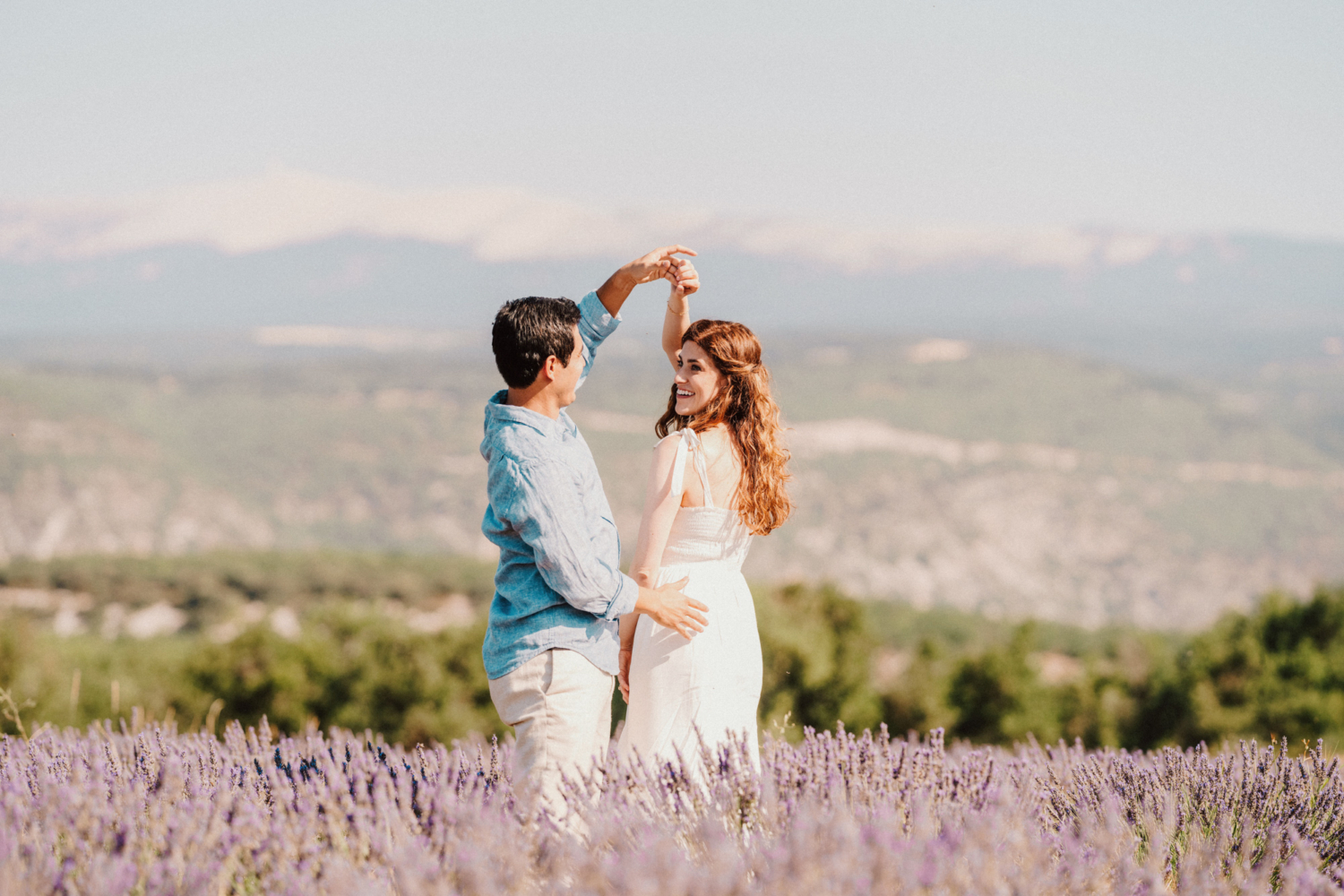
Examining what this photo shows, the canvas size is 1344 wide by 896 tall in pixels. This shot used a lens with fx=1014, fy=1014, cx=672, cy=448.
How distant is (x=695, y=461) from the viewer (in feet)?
10.2

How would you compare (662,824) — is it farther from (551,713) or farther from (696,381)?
(696,381)

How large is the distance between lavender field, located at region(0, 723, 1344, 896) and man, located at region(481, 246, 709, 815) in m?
0.21

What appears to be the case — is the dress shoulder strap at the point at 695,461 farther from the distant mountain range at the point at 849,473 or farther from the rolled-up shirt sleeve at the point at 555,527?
the distant mountain range at the point at 849,473

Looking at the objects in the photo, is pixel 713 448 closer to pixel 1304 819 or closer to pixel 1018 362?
pixel 1304 819

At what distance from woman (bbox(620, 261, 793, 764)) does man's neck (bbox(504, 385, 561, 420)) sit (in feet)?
1.29

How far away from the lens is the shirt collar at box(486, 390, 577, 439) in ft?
9.16

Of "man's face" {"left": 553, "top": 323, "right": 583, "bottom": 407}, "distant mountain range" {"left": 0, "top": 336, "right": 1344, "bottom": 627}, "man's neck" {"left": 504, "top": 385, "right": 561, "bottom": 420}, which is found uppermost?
"man's face" {"left": 553, "top": 323, "right": 583, "bottom": 407}

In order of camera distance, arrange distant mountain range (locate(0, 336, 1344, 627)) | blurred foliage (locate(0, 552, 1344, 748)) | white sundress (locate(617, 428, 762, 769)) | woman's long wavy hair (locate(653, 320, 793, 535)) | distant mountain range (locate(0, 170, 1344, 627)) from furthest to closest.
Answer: distant mountain range (locate(0, 170, 1344, 627)) < distant mountain range (locate(0, 336, 1344, 627)) < blurred foliage (locate(0, 552, 1344, 748)) < woman's long wavy hair (locate(653, 320, 793, 535)) < white sundress (locate(617, 428, 762, 769))

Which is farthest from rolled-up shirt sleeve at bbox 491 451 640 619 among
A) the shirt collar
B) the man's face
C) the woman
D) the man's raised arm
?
the man's raised arm

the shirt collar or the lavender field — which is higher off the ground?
the shirt collar

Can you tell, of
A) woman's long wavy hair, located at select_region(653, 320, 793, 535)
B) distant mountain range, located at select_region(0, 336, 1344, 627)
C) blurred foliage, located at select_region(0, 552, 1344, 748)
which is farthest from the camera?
distant mountain range, located at select_region(0, 336, 1344, 627)

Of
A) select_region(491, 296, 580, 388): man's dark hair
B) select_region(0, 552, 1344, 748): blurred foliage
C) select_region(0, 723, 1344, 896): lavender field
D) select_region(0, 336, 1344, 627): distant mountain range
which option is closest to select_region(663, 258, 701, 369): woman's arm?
select_region(491, 296, 580, 388): man's dark hair

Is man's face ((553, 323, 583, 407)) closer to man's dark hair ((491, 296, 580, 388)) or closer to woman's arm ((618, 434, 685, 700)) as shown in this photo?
man's dark hair ((491, 296, 580, 388))

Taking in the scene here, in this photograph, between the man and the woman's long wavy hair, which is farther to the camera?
the woman's long wavy hair
